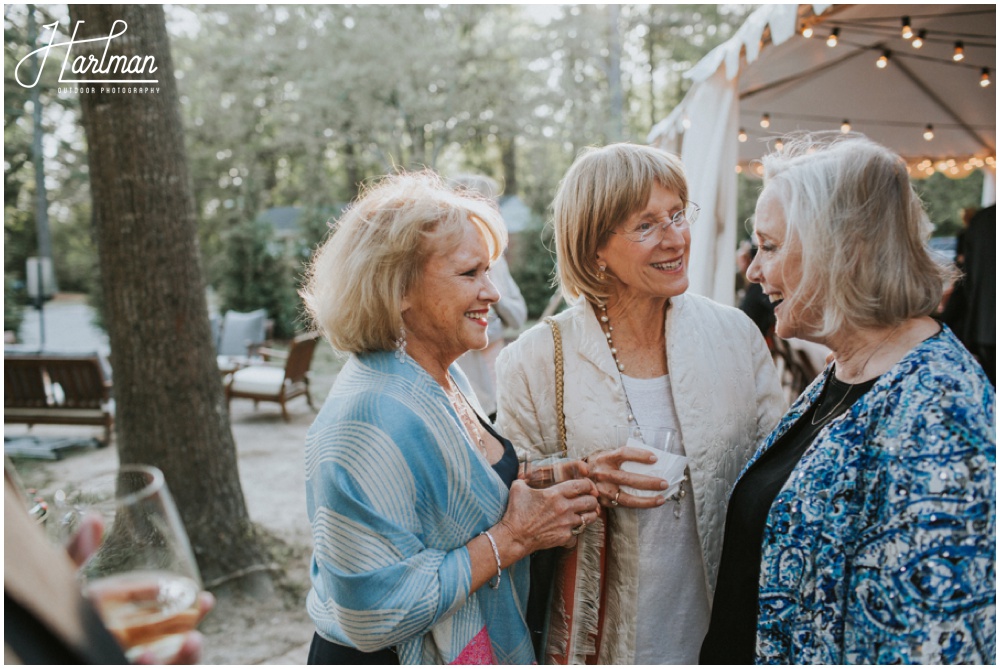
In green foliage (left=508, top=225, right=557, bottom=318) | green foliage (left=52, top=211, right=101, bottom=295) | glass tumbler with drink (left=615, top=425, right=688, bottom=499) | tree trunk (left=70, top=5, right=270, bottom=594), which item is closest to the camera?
glass tumbler with drink (left=615, top=425, right=688, bottom=499)

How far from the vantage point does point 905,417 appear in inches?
48.6

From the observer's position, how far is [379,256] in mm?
1548

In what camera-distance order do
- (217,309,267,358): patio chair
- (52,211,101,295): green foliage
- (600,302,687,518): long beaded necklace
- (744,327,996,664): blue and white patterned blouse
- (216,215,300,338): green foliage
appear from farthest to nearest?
(52,211,101,295): green foliage
(216,215,300,338): green foliage
(217,309,267,358): patio chair
(600,302,687,518): long beaded necklace
(744,327,996,664): blue and white patterned blouse

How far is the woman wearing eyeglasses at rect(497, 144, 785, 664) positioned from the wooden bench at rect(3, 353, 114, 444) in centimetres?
689

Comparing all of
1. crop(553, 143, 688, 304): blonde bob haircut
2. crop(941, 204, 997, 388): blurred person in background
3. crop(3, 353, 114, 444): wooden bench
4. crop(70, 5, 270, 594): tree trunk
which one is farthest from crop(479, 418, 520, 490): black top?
crop(3, 353, 114, 444): wooden bench

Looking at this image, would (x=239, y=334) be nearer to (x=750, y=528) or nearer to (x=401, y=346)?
(x=401, y=346)

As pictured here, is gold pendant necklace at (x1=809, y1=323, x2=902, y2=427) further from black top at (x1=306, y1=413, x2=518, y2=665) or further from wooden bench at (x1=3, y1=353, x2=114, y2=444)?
wooden bench at (x1=3, y1=353, x2=114, y2=444)

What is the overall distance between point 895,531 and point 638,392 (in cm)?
81

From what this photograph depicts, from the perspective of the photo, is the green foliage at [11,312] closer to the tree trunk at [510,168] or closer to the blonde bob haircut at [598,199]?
the blonde bob haircut at [598,199]

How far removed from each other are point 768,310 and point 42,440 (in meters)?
7.83

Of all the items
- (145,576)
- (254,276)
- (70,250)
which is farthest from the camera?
(70,250)

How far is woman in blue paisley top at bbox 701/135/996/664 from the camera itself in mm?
1154

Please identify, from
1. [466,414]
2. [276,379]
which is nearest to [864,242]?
[466,414]

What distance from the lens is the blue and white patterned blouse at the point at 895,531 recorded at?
1.15 m
